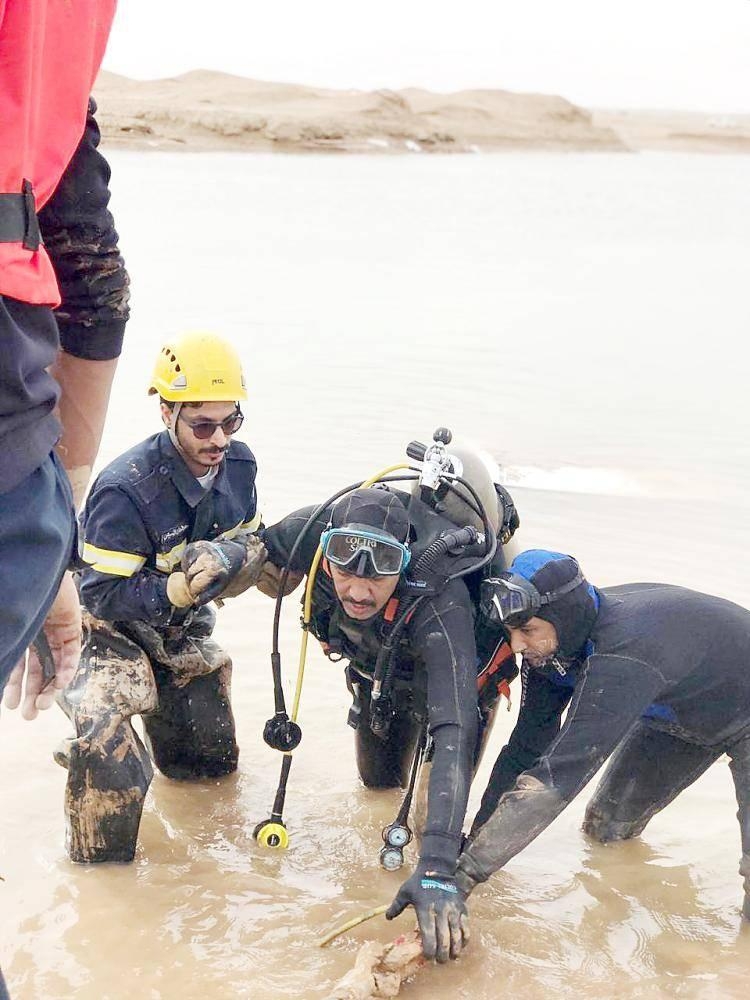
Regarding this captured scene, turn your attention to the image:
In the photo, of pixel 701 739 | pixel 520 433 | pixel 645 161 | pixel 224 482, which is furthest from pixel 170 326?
pixel 645 161

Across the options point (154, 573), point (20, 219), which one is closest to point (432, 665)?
point (154, 573)

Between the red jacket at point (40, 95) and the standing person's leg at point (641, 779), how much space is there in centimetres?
315

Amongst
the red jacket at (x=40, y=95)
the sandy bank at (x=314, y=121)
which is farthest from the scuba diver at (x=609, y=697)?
the sandy bank at (x=314, y=121)

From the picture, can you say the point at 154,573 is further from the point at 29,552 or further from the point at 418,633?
the point at 29,552

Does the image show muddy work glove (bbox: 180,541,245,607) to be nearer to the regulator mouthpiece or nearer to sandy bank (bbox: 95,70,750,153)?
the regulator mouthpiece

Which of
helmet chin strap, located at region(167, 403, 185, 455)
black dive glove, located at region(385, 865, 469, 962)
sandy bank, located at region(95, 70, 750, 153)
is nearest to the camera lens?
black dive glove, located at region(385, 865, 469, 962)

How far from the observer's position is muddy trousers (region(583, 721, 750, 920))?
4.32 meters

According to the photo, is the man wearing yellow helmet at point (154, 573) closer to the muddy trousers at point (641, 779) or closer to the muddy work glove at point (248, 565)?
the muddy work glove at point (248, 565)

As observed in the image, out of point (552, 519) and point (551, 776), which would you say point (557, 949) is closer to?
point (551, 776)

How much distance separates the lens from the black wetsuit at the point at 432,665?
11.7 ft

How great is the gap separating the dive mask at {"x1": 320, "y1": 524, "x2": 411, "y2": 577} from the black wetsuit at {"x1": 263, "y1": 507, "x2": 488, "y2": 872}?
0.12m

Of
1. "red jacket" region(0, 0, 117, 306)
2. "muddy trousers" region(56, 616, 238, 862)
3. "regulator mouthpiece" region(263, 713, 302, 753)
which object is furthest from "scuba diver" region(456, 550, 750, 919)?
"red jacket" region(0, 0, 117, 306)

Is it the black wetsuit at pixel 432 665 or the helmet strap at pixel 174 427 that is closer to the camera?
the black wetsuit at pixel 432 665

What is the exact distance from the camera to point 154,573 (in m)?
4.20
